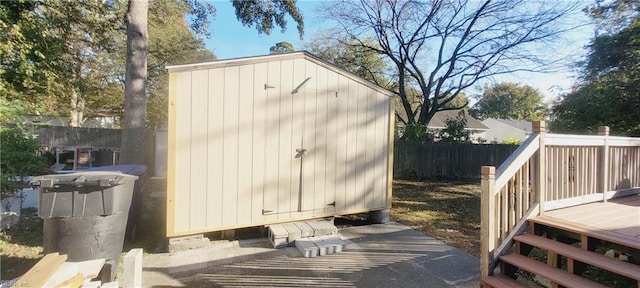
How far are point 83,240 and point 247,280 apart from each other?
1.47m

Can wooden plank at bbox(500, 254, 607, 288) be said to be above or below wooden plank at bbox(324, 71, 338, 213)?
below

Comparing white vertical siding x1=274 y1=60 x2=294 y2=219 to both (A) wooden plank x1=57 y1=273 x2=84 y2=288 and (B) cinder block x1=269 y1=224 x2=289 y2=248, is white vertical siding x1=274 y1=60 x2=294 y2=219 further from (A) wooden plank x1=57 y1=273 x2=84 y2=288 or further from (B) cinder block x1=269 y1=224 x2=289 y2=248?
(A) wooden plank x1=57 y1=273 x2=84 y2=288

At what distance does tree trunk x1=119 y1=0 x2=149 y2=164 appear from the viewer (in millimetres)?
5277

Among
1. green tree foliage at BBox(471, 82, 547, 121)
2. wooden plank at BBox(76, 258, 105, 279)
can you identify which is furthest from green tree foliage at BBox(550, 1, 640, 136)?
green tree foliage at BBox(471, 82, 547, 121)

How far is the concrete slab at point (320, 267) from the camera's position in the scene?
3.02m

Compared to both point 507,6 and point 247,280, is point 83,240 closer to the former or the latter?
point 247,280

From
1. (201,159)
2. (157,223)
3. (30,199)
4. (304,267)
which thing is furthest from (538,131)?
(30,199)

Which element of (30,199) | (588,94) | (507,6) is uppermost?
(507,6)

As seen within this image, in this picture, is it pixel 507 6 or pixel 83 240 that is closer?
pixel 83 240

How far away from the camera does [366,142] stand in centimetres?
481

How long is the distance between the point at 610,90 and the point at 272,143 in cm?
889

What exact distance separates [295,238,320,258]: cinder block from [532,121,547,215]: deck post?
244cm

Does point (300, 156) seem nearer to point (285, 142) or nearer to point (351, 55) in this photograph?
point (285, 142)

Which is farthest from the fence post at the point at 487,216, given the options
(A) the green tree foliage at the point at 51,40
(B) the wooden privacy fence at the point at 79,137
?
(B) the wooden privacy fence at the point at 79,137
